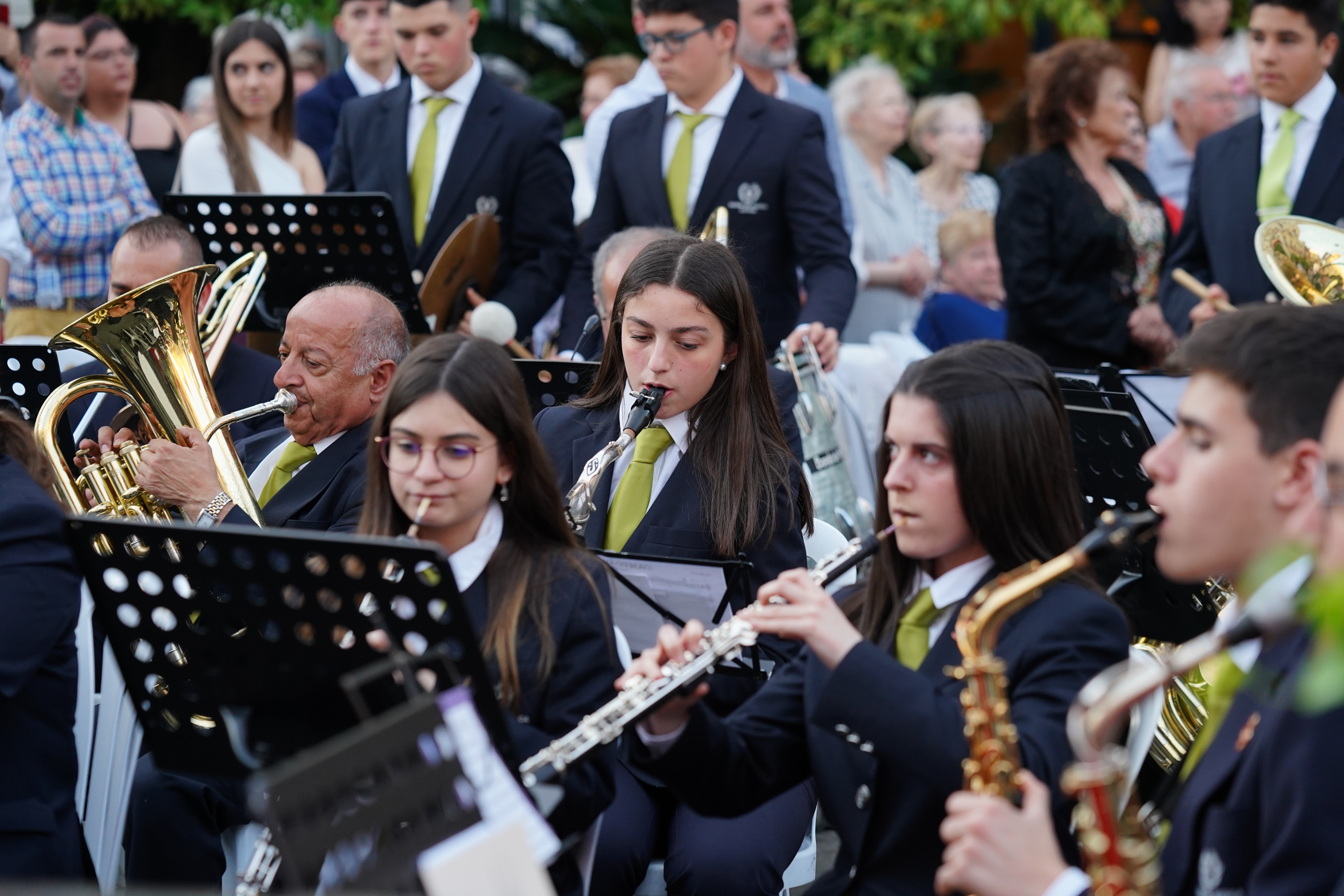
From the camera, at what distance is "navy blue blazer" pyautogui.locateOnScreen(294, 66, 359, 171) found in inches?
266

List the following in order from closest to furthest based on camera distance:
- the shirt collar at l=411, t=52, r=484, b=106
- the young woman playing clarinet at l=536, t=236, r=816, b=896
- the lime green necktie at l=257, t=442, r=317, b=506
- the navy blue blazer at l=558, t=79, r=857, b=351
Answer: the young woman playing clarinet at l=536, t=236, r=816, b=896 < the lime green necktie at l=257, t=442, r=317, b=506 < the navy blue blazer at l=558, t=79, r=857, b=351 < the shirt collar at l=411, t=52, r=484, b=106

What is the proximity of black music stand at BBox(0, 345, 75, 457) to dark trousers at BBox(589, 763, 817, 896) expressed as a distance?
1.60 m

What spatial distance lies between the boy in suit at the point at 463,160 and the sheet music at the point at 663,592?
2405mm

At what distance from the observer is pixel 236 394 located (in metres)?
4.13

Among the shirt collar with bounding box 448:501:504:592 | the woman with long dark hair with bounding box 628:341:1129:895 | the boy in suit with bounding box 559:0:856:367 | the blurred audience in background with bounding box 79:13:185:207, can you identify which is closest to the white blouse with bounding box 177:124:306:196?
the blurred audience in background with bounding box 79:13:185:207

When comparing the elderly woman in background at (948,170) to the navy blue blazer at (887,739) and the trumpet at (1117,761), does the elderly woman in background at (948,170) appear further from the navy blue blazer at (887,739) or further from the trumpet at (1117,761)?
the trumpet at (1117,761)

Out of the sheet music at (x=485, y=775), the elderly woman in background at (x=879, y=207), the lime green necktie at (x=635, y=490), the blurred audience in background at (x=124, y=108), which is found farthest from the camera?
the elderly woman in background at (x=879, y=207)

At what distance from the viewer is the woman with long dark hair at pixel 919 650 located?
2027mm

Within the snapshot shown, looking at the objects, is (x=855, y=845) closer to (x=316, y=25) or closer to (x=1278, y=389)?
(x=1278, y=389)

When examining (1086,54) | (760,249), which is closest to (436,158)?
(760,249)

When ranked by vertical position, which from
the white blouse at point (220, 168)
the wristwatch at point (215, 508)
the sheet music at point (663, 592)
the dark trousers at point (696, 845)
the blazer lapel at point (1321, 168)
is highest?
the white blouse at point (220, 168)

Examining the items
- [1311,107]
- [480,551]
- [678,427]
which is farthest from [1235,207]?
[480,551]

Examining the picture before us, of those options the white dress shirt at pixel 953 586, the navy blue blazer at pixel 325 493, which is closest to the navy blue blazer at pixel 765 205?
the navy blue blazer at pixel 325 493

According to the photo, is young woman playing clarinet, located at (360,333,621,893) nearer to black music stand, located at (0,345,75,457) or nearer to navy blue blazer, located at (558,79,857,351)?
black music stand, located at (0,345,75,457)
